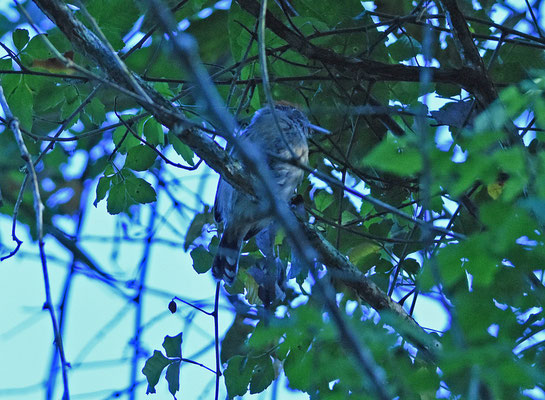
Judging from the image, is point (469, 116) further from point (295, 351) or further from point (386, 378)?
point (386, 378)

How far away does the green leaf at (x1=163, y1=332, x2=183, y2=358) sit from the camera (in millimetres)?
2760

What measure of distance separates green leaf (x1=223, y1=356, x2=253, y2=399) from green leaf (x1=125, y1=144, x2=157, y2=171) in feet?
2.96

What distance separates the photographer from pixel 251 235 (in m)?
3.87

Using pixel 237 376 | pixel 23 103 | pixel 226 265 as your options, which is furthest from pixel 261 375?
pixel 23 103

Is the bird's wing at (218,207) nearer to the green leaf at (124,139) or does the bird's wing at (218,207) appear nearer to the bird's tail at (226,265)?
the bird's tail at (226,265)

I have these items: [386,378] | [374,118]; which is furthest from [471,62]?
[386,378]

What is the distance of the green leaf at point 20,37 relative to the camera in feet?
8.95

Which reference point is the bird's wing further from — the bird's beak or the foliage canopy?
the bird's beak

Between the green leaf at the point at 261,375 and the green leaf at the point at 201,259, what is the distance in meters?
0.55

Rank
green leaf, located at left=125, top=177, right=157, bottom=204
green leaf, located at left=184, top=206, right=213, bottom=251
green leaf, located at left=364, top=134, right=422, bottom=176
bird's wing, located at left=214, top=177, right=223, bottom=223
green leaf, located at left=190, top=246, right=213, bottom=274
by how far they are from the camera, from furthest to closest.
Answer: bird's wing, located at left=214, top=177, right=223, bottom=223
green leaf, located at left=184, top=206, right=213, bottom=251
green leaf, located at left=190, top=246, right=213, bottom=274
green leaf, located at left=125, top=177, right=157, bottom=204
green leaf, located at left=364, top=134, right=422, bottom=176

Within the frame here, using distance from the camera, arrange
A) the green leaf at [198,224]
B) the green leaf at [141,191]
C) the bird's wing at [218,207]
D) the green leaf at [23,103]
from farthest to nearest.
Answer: the bird's wing at [218,207] → the green leaf at [198,224] → the green leaf at [141,191] → the green leaf at [23,103]

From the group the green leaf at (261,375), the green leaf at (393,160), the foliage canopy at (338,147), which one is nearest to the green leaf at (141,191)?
the foliage canopy at (338,147)

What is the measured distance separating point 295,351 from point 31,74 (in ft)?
4.77

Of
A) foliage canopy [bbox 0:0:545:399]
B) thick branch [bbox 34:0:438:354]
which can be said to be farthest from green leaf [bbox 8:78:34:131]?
thick branch [bbox 34:0:438:354]
